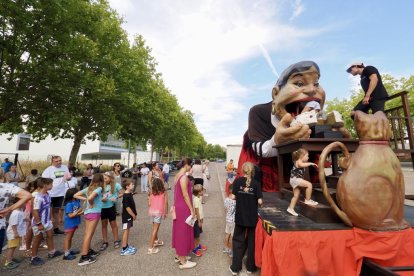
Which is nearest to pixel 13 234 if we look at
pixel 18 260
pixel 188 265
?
pixel 18 260

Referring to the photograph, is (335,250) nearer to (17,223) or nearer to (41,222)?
(41,222)

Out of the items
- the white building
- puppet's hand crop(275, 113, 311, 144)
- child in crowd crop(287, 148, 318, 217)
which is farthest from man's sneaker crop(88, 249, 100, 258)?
the white building

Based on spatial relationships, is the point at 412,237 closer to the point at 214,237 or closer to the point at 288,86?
the point at 288,86

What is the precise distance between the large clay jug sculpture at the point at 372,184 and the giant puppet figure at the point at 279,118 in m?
1.48

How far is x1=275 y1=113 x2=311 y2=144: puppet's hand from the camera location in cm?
439

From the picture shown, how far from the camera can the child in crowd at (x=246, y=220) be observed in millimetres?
3822

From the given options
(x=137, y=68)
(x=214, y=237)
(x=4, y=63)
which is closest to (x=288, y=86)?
(x=214, y=237)

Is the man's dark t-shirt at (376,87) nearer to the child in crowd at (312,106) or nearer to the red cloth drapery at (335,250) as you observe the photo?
the child in crowd at (312,106)

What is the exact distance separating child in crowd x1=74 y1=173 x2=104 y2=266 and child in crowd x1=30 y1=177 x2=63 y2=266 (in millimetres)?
688

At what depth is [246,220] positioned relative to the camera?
3.80 m

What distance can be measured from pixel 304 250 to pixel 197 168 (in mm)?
7442

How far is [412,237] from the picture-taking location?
9.14 ft

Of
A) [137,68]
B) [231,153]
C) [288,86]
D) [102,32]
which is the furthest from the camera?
[231,153]

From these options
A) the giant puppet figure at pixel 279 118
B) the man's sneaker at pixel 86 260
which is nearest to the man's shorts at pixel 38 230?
the man's sneaker at pixel 86 260
